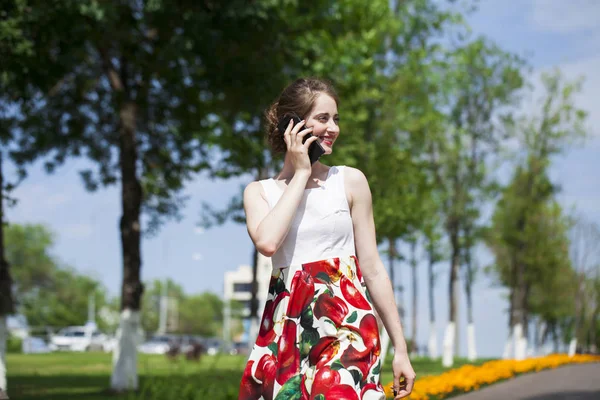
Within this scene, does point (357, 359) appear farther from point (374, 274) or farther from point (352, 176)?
point (352, 176)

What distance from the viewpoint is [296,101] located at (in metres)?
3.45

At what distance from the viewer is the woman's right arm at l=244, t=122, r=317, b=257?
320 cm

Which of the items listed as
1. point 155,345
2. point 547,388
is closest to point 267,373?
point 547,388

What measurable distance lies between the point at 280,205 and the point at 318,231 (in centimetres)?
19

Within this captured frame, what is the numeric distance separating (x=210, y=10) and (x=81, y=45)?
93.4 inches

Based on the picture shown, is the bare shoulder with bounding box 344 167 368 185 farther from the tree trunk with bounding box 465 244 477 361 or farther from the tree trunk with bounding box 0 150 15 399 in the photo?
the tree trunk with bounding box 465 244 477 361

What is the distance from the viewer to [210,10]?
52.8 ft

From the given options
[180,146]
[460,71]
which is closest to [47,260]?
[460,71]

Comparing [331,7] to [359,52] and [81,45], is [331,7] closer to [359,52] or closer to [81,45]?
[359,52]

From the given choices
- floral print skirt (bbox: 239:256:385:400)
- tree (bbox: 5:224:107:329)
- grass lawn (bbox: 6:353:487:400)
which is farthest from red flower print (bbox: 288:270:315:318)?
tree (bbox: 5:224:107:329)

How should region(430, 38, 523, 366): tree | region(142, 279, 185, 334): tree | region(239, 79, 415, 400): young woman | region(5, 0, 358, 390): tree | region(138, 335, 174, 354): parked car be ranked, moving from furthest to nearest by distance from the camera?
region(142, 279, 185, 334): tree → region(138, 335, 174, 354): parked car → region(430, 38, 523, 366): tree → region(5, 0, 358, 390): tree → region(239, 79, 415, 400): young woman

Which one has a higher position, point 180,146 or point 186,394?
point 180,146

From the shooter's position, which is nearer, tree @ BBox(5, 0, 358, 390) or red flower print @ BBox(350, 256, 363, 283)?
red flower print @ BBox(350, 256, 363, 283)

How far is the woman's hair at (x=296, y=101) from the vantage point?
3.44 meters
